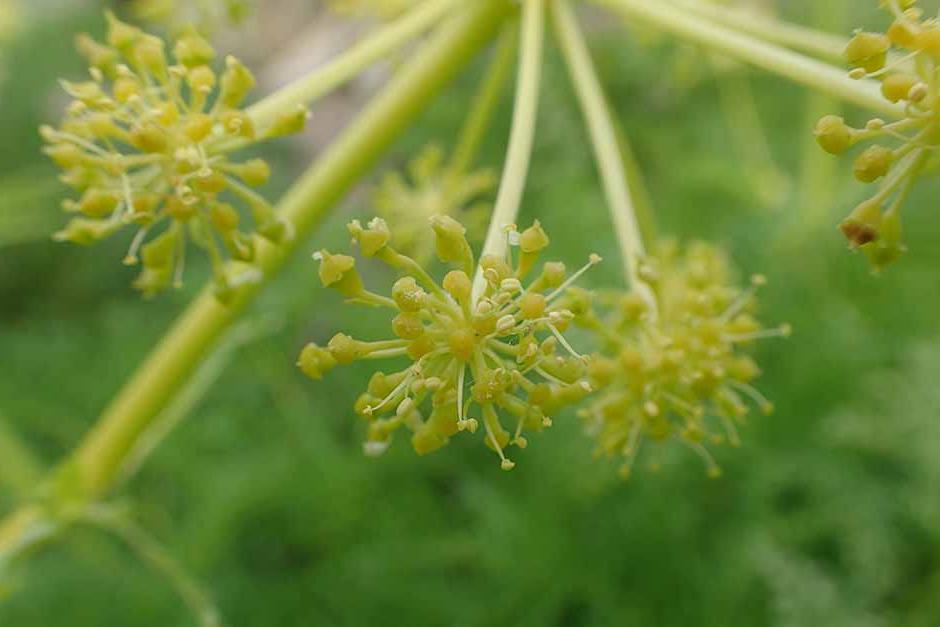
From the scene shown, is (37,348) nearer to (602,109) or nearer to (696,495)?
(696,495)

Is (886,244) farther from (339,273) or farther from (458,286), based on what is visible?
(339,273)

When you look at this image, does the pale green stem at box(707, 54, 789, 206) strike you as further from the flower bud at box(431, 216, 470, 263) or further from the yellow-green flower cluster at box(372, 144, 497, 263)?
the flower bud at box(431, 216, 470, 263)

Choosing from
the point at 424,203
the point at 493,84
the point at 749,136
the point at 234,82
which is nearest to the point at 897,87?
the point at 234,82

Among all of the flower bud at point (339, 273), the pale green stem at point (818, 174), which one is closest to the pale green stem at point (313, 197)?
the flower bud at point (339, 273)

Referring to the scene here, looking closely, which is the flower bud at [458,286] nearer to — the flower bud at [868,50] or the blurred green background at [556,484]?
the flower bud at [868,50]

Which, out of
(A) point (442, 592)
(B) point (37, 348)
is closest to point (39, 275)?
(B) point (37, 348)
